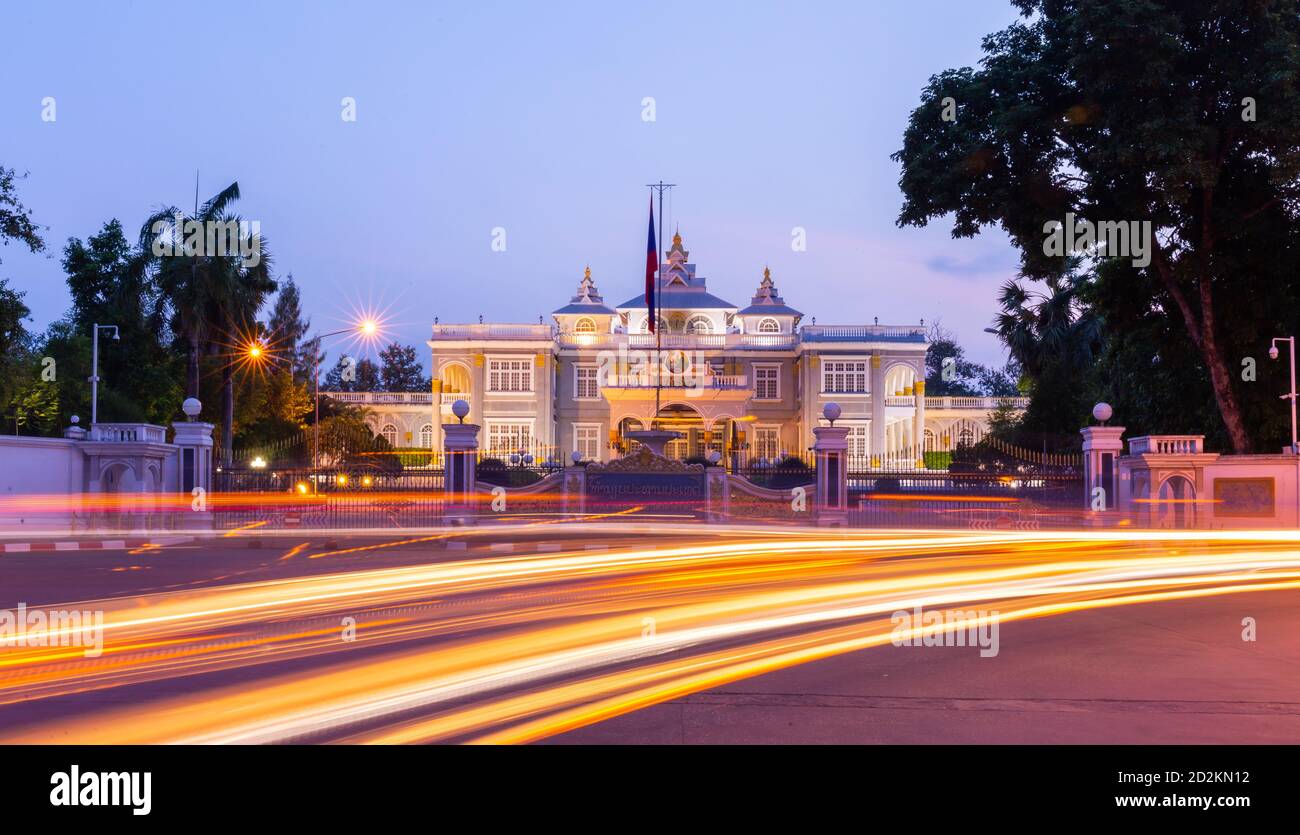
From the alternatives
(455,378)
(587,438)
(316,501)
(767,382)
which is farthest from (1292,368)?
(455,378)

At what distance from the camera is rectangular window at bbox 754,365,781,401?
6075cm

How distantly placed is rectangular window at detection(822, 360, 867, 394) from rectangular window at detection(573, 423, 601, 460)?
12.9 m

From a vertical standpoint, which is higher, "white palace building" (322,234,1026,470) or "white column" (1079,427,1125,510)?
"white palace building" (322,234,1026,470)

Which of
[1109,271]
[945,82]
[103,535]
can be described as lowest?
[103,535]

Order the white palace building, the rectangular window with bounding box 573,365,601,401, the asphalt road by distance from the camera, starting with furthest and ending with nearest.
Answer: the rectangular window with bounding box 573,365,601,401 < the white palace building < the asphalt road

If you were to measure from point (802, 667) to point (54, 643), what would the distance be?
5.84 metres

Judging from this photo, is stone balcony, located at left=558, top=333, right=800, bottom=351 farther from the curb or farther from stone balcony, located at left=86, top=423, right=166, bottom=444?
the curb

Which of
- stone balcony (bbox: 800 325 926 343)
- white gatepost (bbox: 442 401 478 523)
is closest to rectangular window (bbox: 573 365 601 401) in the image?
stone balcony (bbox: 800 325 926 343)

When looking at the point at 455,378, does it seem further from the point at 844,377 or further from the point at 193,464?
the point at 193,464

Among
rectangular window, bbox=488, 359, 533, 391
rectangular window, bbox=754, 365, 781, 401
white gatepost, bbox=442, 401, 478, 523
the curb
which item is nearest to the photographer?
the curb
